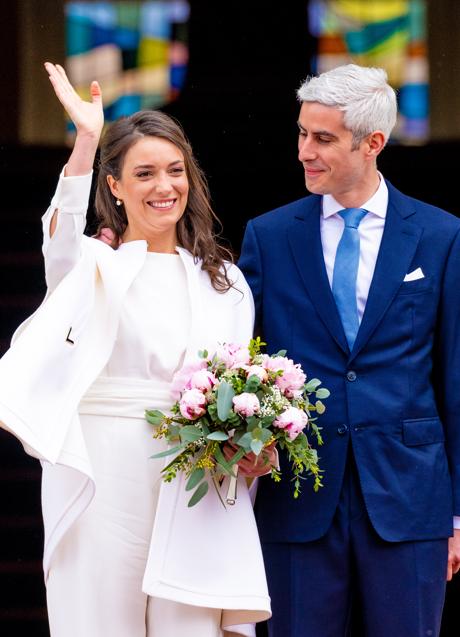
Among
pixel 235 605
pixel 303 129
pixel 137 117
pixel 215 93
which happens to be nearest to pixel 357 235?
pixel 303 129

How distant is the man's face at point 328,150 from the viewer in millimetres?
5227

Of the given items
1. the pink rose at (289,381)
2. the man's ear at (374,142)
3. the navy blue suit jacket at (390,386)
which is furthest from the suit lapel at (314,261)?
the pink rose at (289,381)

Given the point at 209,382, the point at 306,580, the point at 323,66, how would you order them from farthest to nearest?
the point at 323,66
the point at 306,580
the point at 209,382

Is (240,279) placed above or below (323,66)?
below

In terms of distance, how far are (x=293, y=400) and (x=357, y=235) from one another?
2.22 feet

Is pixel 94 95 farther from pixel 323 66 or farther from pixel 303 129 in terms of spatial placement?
pixel 323 66

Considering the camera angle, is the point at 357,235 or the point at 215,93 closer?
the point at 357,235

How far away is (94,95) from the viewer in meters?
5.00

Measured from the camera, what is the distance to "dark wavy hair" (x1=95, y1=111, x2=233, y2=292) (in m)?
5.18

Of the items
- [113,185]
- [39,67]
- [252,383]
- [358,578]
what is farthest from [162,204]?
[39,67]

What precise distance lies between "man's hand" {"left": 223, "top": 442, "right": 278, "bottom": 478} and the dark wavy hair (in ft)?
1.91

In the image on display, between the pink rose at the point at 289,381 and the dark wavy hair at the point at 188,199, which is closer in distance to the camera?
the pink rose at the point at 289,381

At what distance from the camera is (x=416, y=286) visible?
5.16 m

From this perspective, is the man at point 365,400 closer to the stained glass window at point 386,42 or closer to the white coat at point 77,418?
the white coat at point 77,418
